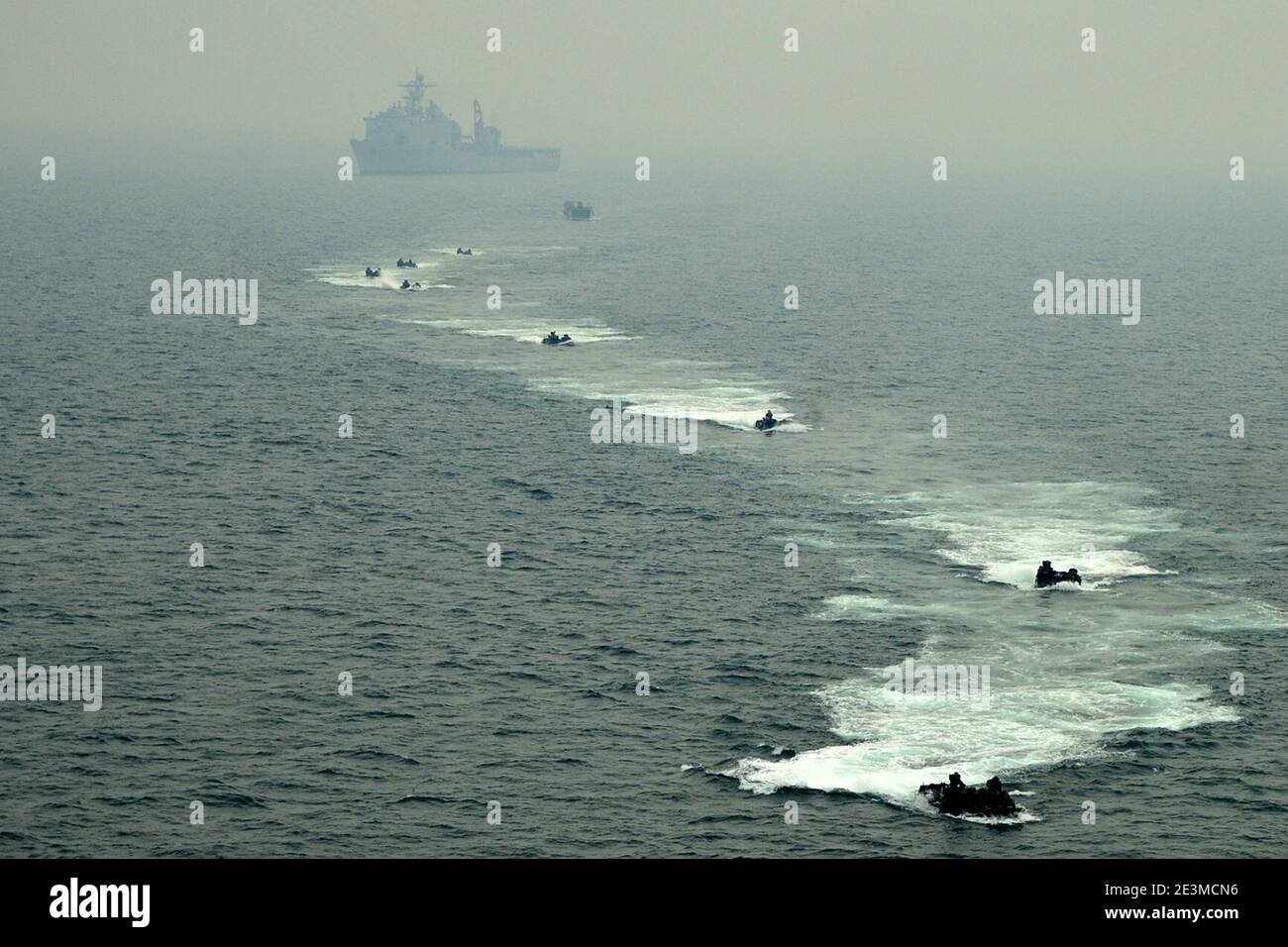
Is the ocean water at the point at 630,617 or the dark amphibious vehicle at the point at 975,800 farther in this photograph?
the ocean water at the point at 630,617

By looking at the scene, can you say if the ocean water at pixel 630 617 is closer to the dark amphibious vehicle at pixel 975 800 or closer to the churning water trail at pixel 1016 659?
the churning water trail at pixel 1016 659

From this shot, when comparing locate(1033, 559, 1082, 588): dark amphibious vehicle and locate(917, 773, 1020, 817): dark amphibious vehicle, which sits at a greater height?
locate(1033, 559, 1082, 588): dark amphibious vehicle

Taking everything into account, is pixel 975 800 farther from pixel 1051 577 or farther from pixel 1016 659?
pixel 1051 577

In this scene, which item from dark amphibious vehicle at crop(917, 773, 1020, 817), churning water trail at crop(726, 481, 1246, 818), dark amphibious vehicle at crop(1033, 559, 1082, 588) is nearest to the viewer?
dark amphibious vehicle at crop(917, 773, 1020, 817)

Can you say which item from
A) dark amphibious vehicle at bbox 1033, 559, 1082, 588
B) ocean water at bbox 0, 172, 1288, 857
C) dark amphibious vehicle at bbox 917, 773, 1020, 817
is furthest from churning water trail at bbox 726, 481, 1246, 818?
dark amphibious vehicle at bbox 917, 773, 1020, 817

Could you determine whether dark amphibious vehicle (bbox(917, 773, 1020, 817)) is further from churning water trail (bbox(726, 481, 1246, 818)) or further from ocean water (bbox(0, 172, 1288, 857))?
churning water trail (bbox(726, 481, 1246, 818))

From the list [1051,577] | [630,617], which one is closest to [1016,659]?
[1051,577]

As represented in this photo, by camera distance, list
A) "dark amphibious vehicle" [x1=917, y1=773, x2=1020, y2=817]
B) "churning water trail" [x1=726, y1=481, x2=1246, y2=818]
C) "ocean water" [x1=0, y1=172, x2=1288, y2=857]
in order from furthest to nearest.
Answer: "churning water trail" [x1=726, y1=481, x2=1246, y2=818] < "ocean water" [x1=0, y1=172, x2=1288, y2=857] < "dark amphibious vehicle" [x1=917, y1=773, x2=1020, y2=817]

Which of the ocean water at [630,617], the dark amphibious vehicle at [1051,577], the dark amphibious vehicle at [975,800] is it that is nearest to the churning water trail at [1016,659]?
the ocean water at [630,617]
